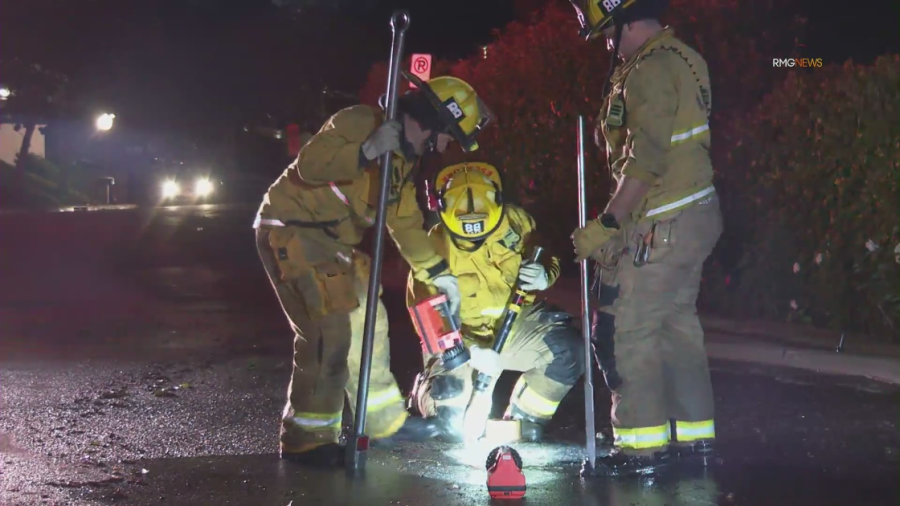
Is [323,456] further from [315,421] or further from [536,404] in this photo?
[536,404]

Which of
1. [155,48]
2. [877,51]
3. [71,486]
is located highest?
[155,48]

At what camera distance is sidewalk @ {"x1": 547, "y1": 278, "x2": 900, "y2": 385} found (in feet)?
26.5

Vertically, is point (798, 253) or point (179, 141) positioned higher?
point (179, 141)

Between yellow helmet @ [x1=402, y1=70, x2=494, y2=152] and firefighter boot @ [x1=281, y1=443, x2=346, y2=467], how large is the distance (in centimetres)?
160

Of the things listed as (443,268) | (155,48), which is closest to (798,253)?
(443,268)

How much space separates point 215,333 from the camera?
34.3ft

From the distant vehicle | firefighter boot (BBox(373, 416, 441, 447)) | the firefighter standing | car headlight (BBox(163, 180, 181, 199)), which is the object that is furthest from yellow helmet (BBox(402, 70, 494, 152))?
car headlight (BBox(163, 180, 181, 199))

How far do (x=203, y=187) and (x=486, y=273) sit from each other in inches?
1521

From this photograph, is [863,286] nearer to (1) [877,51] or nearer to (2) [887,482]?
(2) [887,482]

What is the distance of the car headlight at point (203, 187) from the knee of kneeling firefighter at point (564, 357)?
38342mm

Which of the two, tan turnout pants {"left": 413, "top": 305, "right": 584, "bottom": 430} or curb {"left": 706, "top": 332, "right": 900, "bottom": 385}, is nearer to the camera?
tan turnout pants {"left": 413, "top": 305, "right": 584, "bottom": 430}

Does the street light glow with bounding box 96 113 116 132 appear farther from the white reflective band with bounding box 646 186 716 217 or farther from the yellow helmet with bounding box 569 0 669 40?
the white reflective band with bounding box 646 186 716 217

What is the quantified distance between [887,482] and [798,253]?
4.55 m

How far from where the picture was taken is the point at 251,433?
20.9ft
